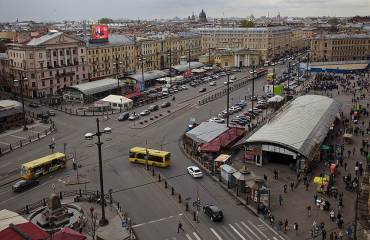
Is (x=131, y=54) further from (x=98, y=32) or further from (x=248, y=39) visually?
(x=248, y=39)

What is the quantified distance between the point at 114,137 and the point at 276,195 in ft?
79.9

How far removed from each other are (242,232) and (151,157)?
15.1 m

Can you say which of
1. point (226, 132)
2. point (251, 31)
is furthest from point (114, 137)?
point (251, 31)

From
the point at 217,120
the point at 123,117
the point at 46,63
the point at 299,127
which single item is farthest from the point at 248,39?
the point at 299,127

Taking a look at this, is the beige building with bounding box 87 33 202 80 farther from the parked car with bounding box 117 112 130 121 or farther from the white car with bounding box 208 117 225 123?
the white car with bounding box 208 117 225 123

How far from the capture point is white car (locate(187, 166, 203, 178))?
38.4 metres

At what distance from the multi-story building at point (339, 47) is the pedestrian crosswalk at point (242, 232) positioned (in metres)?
102

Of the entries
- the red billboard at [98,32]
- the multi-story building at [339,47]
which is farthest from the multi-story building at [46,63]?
the multi-story building at [339,47]

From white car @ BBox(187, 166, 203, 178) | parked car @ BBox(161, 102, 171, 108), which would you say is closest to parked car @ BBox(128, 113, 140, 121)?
parked car @ BBox(161, 102, 171, 108)

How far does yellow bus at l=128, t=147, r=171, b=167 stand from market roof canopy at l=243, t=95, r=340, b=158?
812 centimetres

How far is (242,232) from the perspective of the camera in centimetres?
2881

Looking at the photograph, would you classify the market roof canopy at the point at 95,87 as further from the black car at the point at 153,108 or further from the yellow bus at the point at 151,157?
the yellow bus at the point at 151,157

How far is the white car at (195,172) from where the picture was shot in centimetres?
3844

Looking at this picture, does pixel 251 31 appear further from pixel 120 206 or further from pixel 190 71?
pixel 120 206
